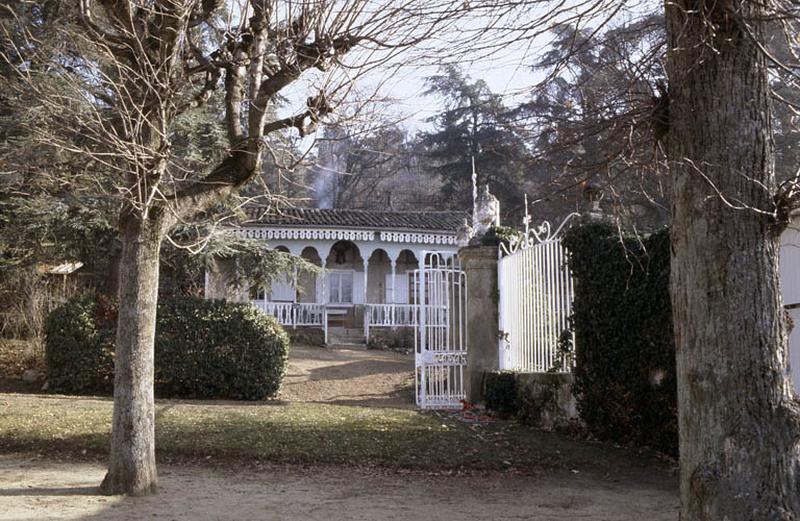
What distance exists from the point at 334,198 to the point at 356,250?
12.9 m

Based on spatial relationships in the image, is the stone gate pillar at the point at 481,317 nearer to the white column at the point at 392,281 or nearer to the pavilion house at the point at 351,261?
the pavilion house at the point at 351,261

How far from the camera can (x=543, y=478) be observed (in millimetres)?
7184

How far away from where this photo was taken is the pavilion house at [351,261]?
79.4 feet

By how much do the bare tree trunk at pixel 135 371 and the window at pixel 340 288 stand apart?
68.9 feet

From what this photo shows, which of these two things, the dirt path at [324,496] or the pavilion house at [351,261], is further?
the pavilion house at [351,261]

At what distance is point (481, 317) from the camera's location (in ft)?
38.8

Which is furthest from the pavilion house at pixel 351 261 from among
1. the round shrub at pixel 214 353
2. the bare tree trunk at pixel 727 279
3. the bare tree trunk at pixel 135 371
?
the bare tree trunk at pixel 727 279

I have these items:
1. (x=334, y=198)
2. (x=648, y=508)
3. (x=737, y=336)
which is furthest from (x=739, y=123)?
(x=334, y=198)

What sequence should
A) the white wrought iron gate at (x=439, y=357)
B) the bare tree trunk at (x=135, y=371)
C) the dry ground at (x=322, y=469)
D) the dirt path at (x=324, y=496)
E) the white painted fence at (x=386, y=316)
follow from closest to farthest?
1. the dirt path at (x=324, y=496)
2. the dry ground at (x=322, y=469)
3. the bare tree trunk at (x=135, y=371)
4. the white wrought iron gate at (x=439, y=357)
5. the white painted fence at (x=386, y=316)

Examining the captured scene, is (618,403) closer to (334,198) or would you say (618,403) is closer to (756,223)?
(756,223)

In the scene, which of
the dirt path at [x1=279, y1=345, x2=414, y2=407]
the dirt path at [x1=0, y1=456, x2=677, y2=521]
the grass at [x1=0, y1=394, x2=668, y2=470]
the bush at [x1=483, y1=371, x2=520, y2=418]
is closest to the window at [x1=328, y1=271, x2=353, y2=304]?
the dirt path at [x1=279, y1=345, x2=414, y2=407]

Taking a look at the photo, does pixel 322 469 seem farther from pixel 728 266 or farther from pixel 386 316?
pixel 386 316

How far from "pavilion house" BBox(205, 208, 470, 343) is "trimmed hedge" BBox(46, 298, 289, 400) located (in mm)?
9634

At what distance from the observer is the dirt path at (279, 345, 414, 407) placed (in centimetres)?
1456
